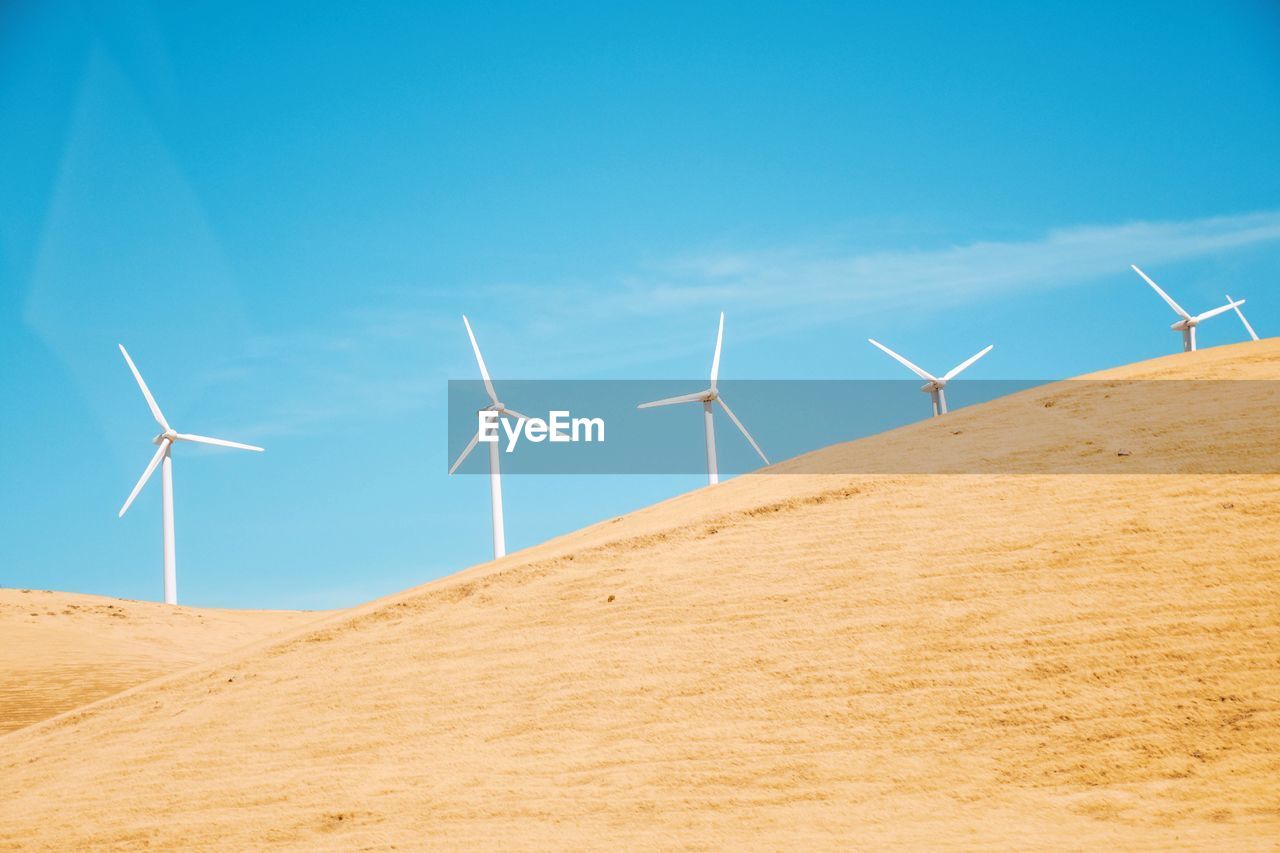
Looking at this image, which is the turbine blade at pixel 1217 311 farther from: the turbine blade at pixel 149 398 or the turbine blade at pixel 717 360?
the turbine blade at pixel 149 398

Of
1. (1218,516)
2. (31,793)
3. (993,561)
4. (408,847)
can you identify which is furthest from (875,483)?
(31,793)

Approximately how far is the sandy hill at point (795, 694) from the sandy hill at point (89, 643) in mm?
7814

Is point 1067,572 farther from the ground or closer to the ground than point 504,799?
farther from the ground

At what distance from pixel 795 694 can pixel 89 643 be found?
25594 millimetres

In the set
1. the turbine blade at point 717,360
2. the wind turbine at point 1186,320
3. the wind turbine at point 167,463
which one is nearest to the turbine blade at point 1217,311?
the wind turbine at point 1186,320

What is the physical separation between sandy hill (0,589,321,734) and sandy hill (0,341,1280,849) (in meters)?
7.81

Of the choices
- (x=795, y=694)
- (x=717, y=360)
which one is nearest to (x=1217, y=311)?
(x=717, y=360)

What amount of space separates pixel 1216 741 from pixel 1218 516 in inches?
166

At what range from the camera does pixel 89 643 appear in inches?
1158

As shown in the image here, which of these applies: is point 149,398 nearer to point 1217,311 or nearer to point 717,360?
point 717,360

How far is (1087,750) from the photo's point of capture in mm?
9109

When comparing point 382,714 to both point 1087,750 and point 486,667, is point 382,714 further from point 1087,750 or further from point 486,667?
point 1087,750

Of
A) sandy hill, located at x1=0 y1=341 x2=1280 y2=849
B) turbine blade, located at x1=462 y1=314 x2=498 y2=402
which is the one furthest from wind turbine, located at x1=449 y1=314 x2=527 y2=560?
sandy hill, located at x1=0 y1=341 x2=1280 y2=849

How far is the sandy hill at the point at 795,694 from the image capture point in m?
8.88
